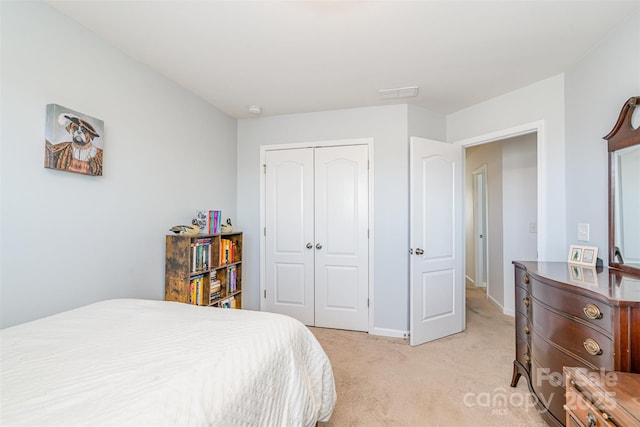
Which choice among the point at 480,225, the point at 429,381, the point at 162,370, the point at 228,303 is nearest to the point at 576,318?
the point at 429,381

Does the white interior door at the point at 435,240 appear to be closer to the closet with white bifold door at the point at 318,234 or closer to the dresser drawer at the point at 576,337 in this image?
the closet with white bifold door at the point at 318,234

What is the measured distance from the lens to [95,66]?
1.85m

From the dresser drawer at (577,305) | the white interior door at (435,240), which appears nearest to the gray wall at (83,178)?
the white interior door at (435,240)

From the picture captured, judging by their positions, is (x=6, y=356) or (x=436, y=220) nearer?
(x=6, y=356)

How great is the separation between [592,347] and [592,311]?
0.16m

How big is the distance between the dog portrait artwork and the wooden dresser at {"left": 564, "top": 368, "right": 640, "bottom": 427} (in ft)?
8.70

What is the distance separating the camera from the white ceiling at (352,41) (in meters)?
1.62

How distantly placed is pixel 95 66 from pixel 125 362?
190 cm

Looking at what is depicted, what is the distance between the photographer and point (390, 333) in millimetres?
2984

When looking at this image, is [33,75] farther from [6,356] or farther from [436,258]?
[436,258]

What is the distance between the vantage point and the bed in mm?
772

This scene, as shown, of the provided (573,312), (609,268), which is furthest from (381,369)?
(609,268)

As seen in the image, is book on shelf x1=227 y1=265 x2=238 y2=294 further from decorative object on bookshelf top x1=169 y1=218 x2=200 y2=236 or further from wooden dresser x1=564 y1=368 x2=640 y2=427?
wooden dresser x1=564 y1=368 x2=640 y2=427

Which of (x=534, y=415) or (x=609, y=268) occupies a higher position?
(x=609, y=268)
